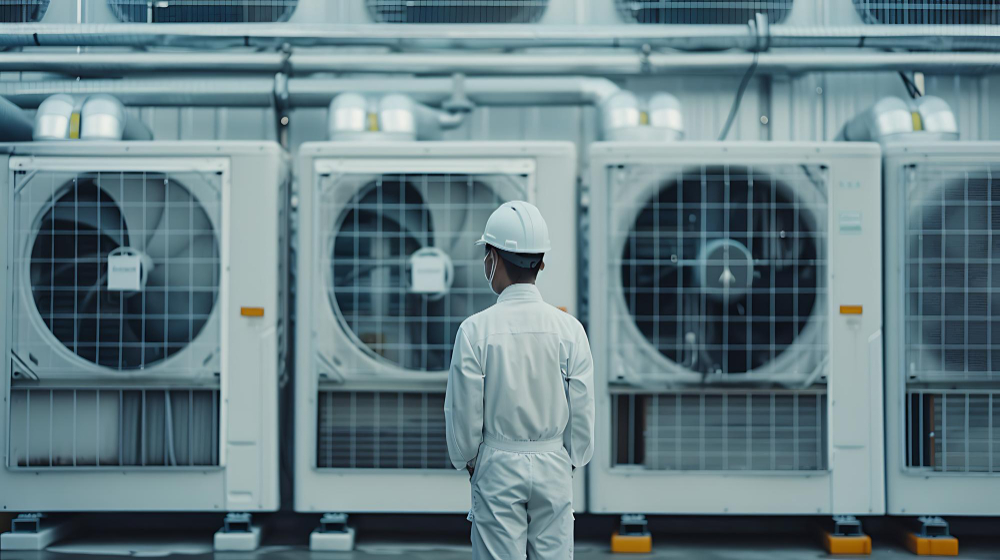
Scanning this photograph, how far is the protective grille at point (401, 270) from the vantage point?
330 cm

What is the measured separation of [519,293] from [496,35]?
7.88 ft

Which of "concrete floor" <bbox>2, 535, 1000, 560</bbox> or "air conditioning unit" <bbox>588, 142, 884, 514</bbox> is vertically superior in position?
"air conditioning unit" <bbox>588, 142, 884, 514</bbox>

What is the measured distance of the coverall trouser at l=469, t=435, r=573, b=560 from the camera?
5.99ft

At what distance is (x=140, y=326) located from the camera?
3289mm

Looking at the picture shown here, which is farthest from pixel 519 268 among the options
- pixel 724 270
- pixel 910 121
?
pixel 910 121

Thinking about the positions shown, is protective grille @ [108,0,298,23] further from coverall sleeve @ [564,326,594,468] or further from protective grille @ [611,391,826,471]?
coverall sleeve @ [564,326,594,468]

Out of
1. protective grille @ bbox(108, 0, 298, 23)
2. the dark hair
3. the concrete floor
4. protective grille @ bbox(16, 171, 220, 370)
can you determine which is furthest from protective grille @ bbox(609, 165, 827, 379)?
protective grille @ bbox(108, 0, 298, 23)

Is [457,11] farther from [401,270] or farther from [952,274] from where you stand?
[952,274]

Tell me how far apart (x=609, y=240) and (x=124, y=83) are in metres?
2.51

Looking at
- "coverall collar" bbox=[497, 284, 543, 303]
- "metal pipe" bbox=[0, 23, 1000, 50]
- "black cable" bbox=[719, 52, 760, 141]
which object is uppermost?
"metal pipe" bbox=[0, 23, 1000, 50]

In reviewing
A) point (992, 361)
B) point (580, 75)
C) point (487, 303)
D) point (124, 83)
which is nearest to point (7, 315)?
point (124, 83)

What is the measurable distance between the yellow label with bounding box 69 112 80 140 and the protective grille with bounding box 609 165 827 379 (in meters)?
2.27

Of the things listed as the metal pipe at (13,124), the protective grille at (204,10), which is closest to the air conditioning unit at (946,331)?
the protective grille at (204,10)

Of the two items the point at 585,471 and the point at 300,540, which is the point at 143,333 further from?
the point at 585,471
